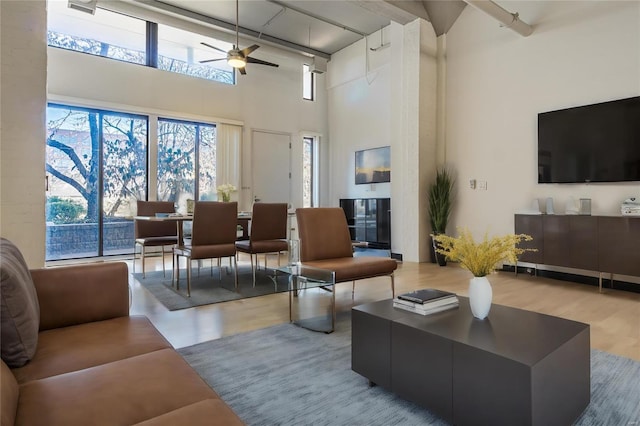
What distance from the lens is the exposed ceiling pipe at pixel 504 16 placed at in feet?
13.8

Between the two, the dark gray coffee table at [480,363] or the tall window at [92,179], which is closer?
the dark gray coffee table at [480,363]

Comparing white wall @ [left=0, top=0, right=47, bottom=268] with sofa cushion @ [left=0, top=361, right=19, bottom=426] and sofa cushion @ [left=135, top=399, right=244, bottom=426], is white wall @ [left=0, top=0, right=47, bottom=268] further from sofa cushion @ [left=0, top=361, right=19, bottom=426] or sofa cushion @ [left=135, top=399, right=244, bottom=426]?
sofa cushion @ [left=135, top=399, right=244, bottom=426]

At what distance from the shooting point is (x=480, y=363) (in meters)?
1.38

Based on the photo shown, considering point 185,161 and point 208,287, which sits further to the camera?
point 185,161

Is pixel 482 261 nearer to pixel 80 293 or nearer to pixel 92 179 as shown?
pixel 80 293

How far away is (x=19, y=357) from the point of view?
122cm

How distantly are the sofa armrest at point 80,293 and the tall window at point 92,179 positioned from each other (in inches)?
167

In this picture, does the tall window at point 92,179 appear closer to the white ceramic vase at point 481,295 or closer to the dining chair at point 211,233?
the dining chair at point 211,233

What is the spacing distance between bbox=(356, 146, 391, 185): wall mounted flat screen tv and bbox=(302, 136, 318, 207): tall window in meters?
1.21

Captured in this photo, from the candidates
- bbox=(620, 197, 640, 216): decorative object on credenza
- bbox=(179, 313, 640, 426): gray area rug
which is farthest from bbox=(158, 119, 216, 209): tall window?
bbox=(620, 197, 640, 216): decorative object on credenza

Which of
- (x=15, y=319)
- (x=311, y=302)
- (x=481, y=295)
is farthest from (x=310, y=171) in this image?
(x=15, y=319)

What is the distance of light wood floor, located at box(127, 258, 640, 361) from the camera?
2.61m

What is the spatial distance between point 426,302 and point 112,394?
54.9 inches

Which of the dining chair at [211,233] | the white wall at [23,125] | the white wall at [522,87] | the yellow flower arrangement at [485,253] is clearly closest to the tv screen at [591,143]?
the white wall at [522,87]
